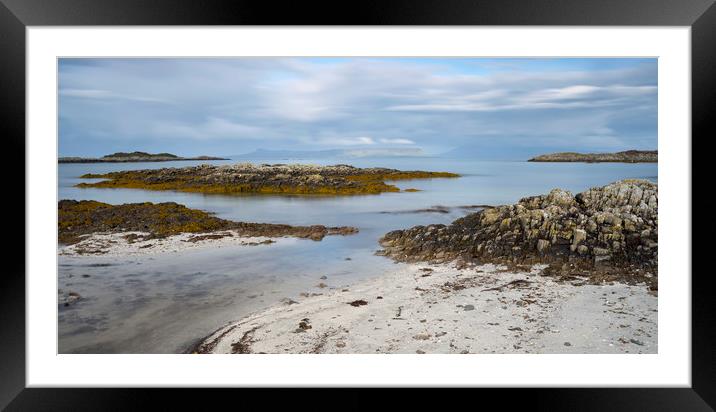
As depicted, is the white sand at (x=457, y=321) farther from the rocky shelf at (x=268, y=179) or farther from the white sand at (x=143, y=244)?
the rocky shelf at (x=268, y=179)

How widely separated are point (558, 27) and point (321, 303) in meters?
2.25

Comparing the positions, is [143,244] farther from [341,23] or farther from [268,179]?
[341,23]

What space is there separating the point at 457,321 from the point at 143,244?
2.50 m

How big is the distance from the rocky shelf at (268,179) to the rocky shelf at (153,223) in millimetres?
188

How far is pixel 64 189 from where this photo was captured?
299 cm

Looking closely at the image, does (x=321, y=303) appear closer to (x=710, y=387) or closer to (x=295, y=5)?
(x=295, y=5)

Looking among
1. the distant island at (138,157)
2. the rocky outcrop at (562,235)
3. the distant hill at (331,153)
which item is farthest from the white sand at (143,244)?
the rocky outcrop at (562,235)

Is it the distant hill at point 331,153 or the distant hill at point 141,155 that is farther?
the distant hill at point 331,153

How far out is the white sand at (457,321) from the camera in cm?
275

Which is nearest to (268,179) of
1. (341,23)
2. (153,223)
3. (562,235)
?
(153,223)

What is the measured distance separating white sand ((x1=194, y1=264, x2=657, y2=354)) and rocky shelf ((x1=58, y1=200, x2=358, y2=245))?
0.79 meters

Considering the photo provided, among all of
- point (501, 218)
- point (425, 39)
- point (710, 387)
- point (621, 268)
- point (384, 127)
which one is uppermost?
point (425, 39)

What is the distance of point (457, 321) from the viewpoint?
2898 millimetres

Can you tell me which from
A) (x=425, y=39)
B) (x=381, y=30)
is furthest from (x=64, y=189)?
(x=425, y=39)
